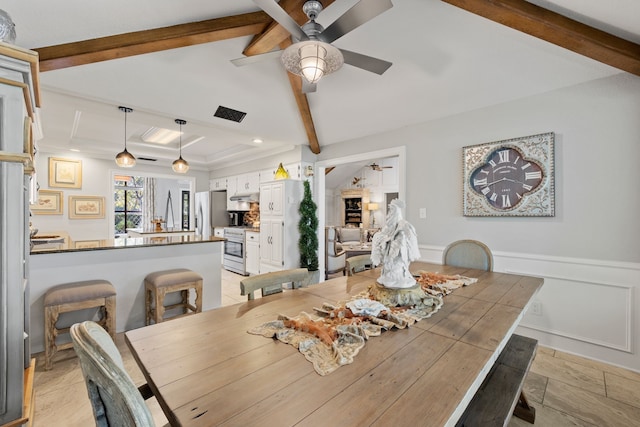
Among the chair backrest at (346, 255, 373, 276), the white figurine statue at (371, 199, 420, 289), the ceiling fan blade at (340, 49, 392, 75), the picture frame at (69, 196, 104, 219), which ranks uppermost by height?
the ceiling fan blade at (340, 49, 392, 75)

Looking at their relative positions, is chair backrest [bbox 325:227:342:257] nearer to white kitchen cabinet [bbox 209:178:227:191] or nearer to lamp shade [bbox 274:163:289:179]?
lamp shade [bbox 274:163:289:179]

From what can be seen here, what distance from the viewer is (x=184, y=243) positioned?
124 inches

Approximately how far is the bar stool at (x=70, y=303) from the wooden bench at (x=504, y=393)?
2.71 meters

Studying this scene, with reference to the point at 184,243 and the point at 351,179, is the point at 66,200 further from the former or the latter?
the point at 351,179

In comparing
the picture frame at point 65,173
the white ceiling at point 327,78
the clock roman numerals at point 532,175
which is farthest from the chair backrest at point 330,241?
the picture frame at point 65,173

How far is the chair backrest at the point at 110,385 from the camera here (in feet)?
1.86

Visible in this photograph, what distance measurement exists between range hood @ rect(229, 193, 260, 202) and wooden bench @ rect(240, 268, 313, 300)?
392 centimetres

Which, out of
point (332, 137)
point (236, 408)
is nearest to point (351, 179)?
point (332, 137)

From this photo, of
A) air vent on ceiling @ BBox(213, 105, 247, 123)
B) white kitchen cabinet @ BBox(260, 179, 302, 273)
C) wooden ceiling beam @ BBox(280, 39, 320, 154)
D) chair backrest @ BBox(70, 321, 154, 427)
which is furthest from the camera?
white kitchen cabinet @ BBox(260, 179, 302, 273)

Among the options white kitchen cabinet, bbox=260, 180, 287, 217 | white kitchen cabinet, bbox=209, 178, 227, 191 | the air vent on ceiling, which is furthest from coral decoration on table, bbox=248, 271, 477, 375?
white kitchen cabinet, bbox=209, 178, 227, 191

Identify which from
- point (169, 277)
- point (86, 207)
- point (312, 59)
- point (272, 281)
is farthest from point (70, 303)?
point (86, 207)

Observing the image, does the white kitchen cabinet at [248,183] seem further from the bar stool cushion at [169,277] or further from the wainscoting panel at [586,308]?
the wainscoting panel at [586,308]

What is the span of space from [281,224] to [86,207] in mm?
3981

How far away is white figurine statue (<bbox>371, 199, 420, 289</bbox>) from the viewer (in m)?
1.49
